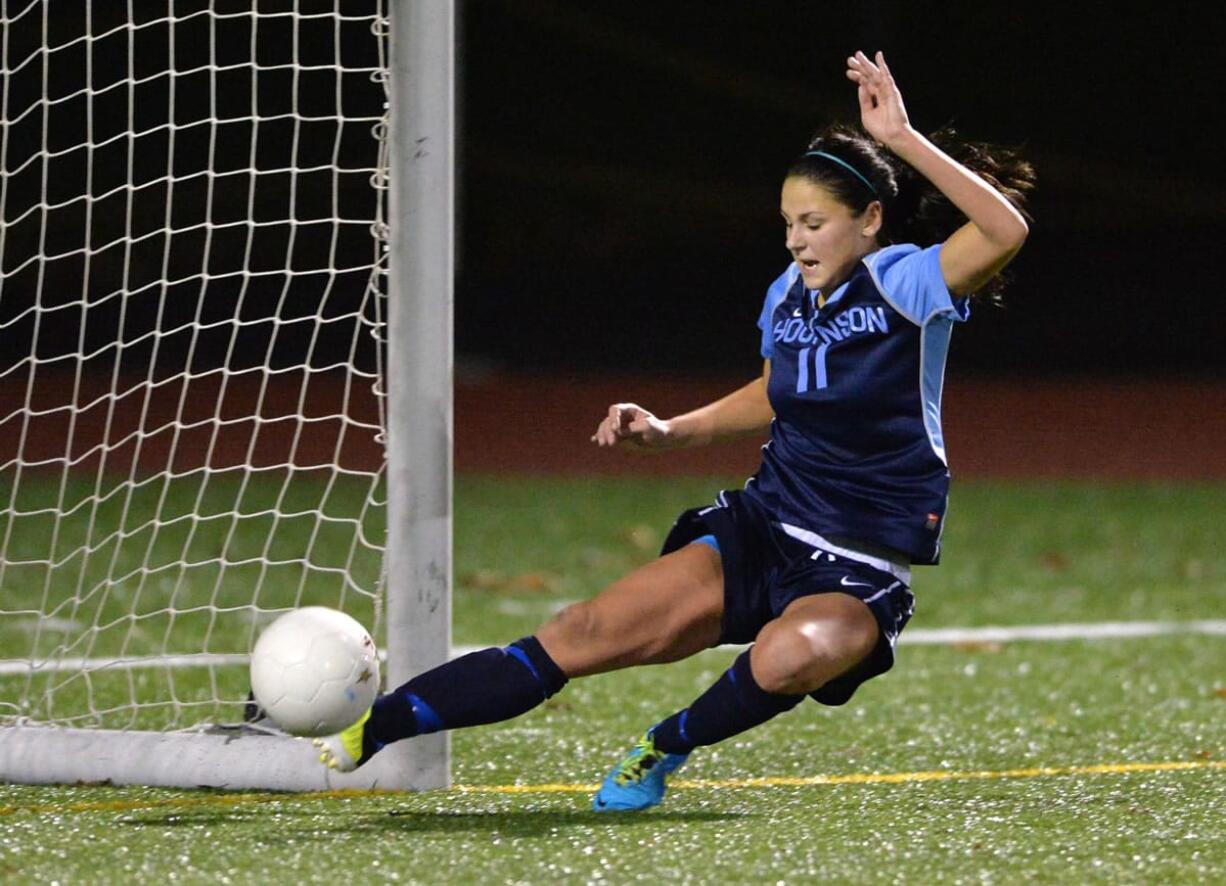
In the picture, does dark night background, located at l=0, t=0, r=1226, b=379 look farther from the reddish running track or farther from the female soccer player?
the female soccer player

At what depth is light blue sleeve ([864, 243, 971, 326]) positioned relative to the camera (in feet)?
11.7

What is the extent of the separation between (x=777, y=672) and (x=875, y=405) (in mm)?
568

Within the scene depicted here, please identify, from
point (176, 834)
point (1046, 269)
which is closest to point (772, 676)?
point (176, 834)

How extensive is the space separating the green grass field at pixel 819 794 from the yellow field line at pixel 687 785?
0.01 metres

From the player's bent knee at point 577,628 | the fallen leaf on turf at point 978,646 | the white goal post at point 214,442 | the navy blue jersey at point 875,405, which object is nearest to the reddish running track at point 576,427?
the white goal post at point 214,442

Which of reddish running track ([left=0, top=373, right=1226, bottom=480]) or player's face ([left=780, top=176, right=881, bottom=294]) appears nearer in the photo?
player's face ([left=780, top=176, right=881, bottom=294])

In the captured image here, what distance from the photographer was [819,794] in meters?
3.94

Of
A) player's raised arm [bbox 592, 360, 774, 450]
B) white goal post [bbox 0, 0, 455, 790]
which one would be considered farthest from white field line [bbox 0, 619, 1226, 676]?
player's raised arm [bbox 592, 360, 774, 450]

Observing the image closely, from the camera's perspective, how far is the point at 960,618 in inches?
272

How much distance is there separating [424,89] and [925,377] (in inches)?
46.8

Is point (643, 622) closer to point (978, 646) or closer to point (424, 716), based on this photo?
point (424, 716)

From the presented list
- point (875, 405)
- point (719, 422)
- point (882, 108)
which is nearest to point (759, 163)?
point (719, 422)

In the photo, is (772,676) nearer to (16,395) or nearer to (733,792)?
(733,792)

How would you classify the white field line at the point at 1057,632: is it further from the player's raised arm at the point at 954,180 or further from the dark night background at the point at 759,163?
the dark night background at the point at 759,163
